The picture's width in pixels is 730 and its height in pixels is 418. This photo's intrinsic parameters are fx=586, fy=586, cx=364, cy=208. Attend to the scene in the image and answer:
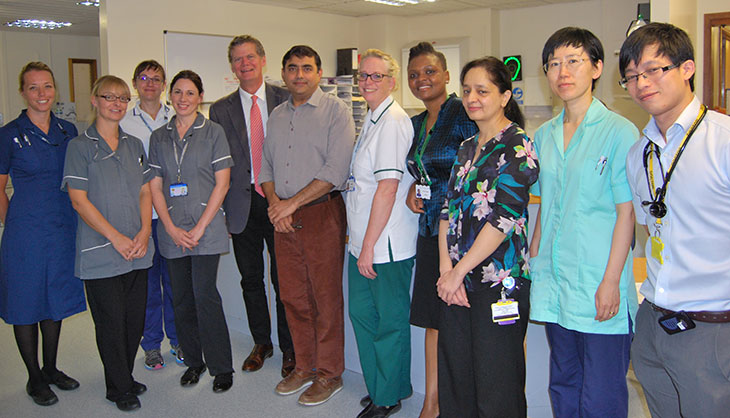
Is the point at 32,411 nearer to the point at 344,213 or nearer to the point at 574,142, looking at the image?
the point at 344,213

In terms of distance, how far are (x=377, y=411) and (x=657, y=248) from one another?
158 cm

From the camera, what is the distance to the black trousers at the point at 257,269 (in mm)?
3230

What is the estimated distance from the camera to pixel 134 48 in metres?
7.39

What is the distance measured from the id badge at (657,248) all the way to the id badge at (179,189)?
214 cm

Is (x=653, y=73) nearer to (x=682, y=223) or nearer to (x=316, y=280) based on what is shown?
(x=682, y=223)

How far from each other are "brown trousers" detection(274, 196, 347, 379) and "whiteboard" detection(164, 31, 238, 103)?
17.7 feet

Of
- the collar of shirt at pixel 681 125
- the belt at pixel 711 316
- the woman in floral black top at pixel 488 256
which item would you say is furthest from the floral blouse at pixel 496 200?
the belt at pixel 711 316

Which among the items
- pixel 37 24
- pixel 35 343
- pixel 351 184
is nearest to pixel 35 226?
pixel 35 343

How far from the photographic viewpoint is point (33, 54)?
39.6 feet

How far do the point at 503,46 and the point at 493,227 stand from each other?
27.9 feet

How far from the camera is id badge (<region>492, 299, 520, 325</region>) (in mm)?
1917

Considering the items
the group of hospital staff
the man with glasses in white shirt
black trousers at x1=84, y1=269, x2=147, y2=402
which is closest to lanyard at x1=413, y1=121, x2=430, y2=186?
the group of hospital staff

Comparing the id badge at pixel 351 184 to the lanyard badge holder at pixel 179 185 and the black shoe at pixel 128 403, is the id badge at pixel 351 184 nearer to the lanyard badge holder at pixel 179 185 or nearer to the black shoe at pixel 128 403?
the lanyard badge holder at pixel 179 185

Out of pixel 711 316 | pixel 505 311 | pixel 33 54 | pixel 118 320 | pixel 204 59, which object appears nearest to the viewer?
pixel 711 316
